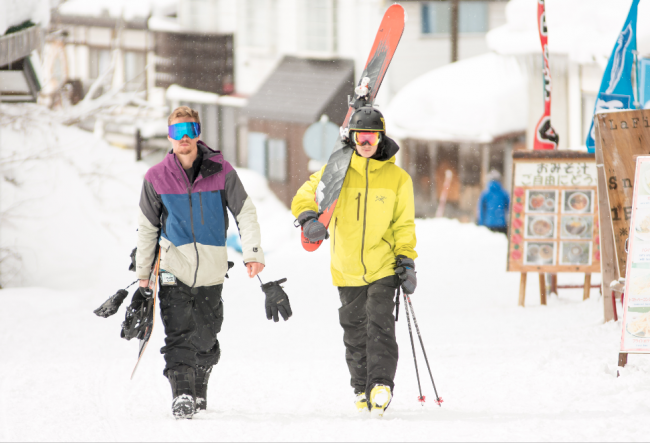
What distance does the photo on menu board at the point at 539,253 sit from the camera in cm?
757

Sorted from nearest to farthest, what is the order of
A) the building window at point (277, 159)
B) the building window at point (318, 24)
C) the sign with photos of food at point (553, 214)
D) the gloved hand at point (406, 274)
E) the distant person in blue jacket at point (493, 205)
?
the gloved hand at point (406, 274)
the sign with photos of food at point (553, 214)
the distant person in blue jacket at point (493, 205)
the building window at point (318, 24)
the building window at point (277, 159)

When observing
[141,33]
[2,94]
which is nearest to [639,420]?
[2,94]

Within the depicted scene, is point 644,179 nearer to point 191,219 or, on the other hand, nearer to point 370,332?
point 370,332

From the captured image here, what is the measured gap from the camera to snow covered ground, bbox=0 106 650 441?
3.91m

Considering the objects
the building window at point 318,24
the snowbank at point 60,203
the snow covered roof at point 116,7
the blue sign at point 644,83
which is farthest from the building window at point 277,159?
the blue sign at point 644,83

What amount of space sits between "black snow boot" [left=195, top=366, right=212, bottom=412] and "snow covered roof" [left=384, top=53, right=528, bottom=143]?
13104 millimetres

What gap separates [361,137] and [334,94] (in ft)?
42.0

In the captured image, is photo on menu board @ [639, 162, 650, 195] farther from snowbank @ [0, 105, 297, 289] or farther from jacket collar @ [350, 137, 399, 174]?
snowbank @ [0, 105, 297, 289]

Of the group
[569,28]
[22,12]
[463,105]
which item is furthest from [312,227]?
[463,105]

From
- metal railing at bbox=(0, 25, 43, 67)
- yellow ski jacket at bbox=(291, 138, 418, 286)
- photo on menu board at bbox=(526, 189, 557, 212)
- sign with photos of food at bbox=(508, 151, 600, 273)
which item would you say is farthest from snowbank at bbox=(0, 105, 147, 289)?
yellow ski jacket at bbox=(291, 138, 418, 286)

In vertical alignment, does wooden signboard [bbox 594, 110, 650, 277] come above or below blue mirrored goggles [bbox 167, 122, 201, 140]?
below

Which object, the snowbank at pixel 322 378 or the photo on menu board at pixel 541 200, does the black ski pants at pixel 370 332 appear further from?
the photo on menu board at pixel 541 200

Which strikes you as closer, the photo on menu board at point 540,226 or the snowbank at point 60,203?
the photo on menu board at point 540,226

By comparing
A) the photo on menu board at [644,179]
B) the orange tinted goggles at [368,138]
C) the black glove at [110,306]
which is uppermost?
the orange tinted goggles at [368,138]
